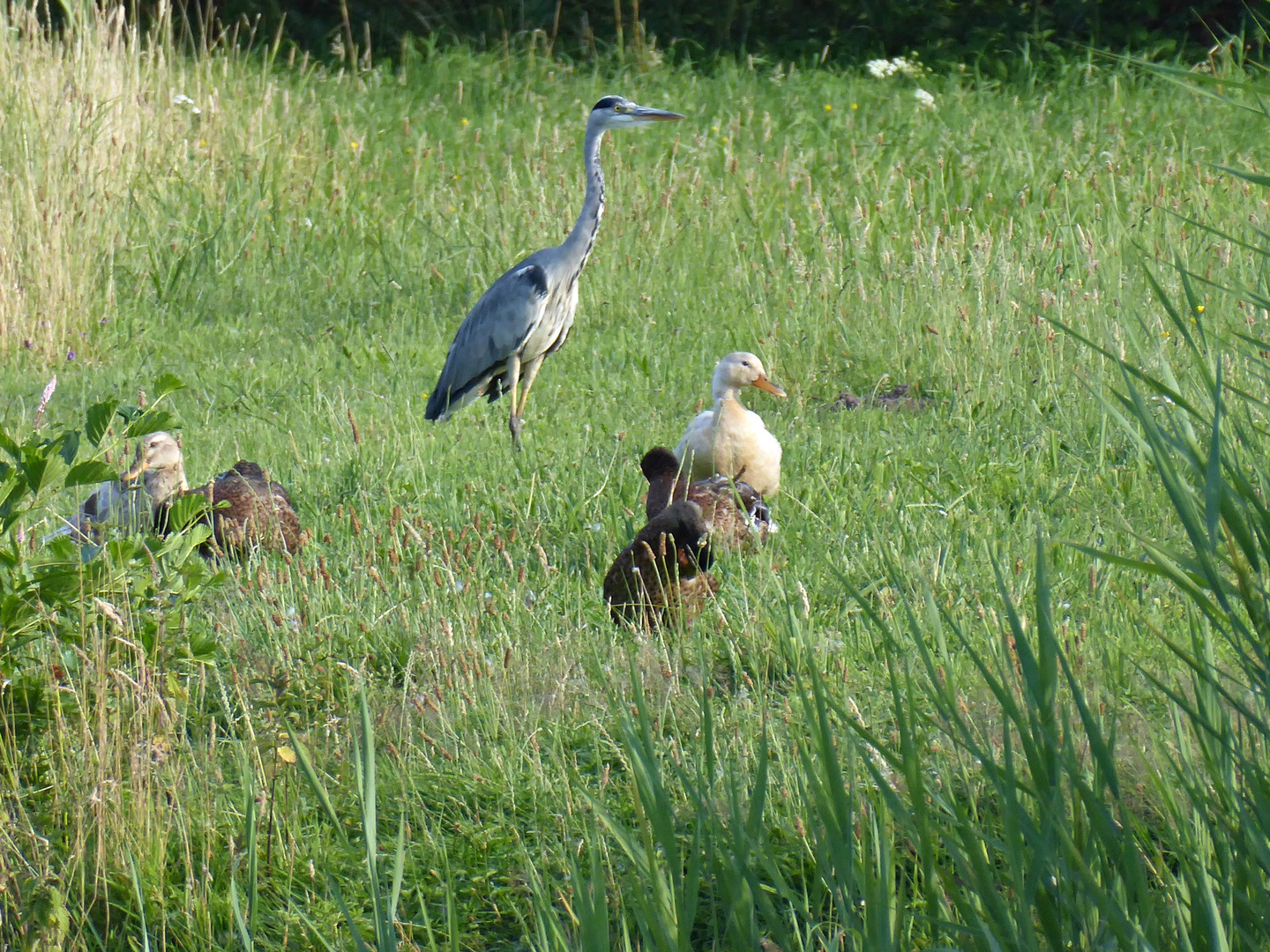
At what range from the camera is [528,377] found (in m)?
6.80

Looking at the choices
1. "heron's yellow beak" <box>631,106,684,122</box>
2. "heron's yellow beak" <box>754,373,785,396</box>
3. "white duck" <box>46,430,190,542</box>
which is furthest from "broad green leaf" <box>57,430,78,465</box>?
"heron's yellow beak" <box>631,106,684,122</box>

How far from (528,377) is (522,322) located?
1.20ft

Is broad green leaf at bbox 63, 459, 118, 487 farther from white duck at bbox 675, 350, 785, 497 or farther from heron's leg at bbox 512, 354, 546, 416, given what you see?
heron's leg at bbox 512, 354, 546, 416

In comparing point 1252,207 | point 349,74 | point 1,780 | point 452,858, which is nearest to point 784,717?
point 452,858

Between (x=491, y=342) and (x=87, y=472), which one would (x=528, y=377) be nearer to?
(x=491, y=342)

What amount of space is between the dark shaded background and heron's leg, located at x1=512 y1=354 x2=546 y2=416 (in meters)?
8.56

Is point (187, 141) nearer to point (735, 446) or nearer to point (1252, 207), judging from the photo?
point (735, 446)

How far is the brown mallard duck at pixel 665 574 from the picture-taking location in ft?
11.8

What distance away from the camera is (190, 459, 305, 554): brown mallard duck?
169 inches

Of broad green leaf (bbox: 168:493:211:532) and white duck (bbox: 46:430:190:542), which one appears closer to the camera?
broad green leaf (bbox: 168:493:211:532)

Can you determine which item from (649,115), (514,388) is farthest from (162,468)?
(649,115)

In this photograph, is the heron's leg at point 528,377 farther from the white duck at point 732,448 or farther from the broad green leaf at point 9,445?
the broad green leaf at point 9,445

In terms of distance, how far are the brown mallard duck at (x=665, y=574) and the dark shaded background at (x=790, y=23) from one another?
1155 cm

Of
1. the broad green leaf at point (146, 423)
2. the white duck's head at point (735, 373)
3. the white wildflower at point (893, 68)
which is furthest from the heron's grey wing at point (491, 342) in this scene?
the white wildflower at point (893, 68)
